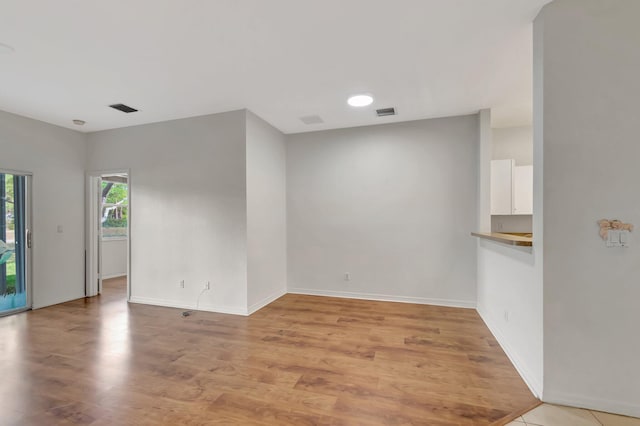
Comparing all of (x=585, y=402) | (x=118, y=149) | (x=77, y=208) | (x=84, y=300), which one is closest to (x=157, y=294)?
(x=84, y=300)

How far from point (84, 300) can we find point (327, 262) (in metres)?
3.94

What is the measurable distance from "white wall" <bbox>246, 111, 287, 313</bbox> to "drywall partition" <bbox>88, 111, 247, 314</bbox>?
14 centimetres

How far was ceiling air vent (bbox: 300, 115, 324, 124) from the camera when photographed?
409 cm

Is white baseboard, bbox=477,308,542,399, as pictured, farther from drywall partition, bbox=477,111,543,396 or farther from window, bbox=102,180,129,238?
window, bbox=102,180,129,238

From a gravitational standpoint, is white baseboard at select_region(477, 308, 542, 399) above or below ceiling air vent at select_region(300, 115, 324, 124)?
below

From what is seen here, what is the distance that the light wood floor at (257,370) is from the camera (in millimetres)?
1899

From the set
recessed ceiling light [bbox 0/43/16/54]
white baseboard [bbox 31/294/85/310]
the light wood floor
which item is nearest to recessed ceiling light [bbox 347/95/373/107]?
the light wood floor

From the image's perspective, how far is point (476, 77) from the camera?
9.66ft

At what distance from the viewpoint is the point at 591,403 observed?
187 cm

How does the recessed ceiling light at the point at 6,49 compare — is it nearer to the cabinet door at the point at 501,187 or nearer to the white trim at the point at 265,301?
the white trim at the point at 265,301

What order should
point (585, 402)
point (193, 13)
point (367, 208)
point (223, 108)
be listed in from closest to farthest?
point (585, 402) → point (193, 13) → point (223, 108) → point (367, 208)

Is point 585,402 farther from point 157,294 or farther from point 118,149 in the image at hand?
point 118,149

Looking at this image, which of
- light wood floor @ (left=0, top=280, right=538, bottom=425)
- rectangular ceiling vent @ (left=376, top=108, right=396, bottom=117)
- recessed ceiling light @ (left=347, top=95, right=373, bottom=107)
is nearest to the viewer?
light wood floor @ (left=0, top=280, right=538, bottom=425)

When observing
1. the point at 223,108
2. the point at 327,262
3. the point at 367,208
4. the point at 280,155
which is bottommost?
the point at 327,262
